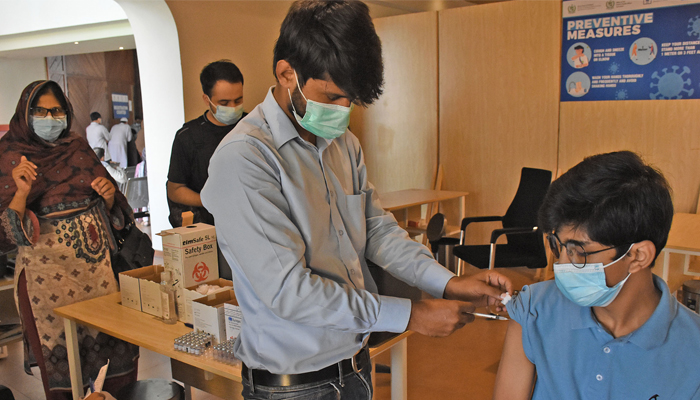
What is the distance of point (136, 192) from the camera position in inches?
294

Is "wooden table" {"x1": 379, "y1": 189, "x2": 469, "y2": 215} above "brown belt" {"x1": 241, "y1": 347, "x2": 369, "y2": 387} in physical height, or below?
below

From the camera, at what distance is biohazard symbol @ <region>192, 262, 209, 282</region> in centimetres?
208

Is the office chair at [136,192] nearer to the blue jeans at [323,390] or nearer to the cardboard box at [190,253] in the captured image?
the cardboard box at [190,253]

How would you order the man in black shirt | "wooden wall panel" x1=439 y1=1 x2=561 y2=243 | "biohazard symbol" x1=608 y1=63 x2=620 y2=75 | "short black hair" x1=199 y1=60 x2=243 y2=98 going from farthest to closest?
"wooden wall panel" x1=439 y1=1 x2=561 y2=243, "biohazard symbol" x1=608 y1=63 x2=620 y2=75, "short black hair" x1=199 y1=60 x2=243 y2=98, the man in black shirt

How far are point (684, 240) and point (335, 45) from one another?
2.95 meters

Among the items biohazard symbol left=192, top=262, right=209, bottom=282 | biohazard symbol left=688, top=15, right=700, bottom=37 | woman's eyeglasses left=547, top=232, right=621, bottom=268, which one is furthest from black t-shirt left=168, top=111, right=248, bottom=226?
biohazard symbol left=688, top=15, right=700, bottom=37

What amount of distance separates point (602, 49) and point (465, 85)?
4.32ft

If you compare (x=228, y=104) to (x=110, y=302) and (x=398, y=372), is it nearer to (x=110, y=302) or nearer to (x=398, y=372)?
(x=110, y=302)

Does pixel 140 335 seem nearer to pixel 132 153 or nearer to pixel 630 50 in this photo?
pixel 630 50

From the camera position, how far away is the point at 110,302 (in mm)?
2289

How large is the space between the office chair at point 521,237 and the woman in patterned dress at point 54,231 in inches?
96.8

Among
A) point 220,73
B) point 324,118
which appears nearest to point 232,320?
point 324,118

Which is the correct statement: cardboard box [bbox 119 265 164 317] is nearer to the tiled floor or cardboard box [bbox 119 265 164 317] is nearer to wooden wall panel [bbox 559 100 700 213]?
the tiled floor

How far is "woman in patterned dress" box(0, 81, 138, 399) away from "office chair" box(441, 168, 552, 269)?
246cm
